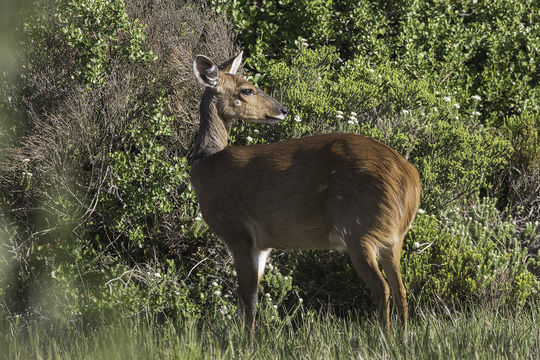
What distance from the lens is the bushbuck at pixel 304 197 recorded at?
4.96 meters

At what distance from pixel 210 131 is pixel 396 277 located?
199cm

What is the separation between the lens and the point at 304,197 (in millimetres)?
5273

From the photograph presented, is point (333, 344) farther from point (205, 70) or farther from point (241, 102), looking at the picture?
point (205, 70)

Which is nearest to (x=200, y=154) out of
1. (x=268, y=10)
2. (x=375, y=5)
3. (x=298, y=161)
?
(x=298, y=161)

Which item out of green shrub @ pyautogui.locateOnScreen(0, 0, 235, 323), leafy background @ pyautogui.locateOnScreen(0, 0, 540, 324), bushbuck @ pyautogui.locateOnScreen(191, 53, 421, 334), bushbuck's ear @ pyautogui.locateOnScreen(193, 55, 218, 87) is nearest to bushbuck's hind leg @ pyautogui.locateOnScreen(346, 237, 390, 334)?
bushbuck @ pyautogui.locateOnScreen(191, 53, 421, 334)

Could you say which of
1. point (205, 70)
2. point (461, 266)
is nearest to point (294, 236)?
point (205, 70)

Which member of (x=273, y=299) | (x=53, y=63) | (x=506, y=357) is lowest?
(x=273, y=299)

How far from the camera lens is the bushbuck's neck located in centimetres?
604

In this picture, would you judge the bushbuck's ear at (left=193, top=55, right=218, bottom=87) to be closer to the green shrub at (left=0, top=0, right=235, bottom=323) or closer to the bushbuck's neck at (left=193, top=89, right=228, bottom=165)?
the bushbuck's neck at (left=193, top=89, right=228, bottom=165)

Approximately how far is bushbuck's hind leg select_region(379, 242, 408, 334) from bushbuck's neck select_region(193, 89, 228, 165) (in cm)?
172

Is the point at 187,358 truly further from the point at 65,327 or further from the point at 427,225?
the point at 427,225

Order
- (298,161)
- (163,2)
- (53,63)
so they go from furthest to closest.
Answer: (163,2) < (53,63) < (298,161)

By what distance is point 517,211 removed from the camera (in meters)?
8.30

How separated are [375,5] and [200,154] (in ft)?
14.3
